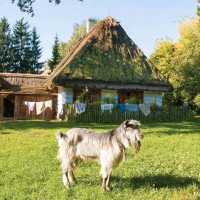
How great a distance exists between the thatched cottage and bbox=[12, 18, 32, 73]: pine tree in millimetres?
29993

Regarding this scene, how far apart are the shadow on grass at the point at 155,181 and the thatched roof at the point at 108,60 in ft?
66.9

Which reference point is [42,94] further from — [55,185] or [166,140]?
[55,185]

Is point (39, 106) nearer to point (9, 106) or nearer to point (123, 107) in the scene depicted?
point (9, 106)

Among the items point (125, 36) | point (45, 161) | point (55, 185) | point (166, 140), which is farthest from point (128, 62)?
point (55, 185)

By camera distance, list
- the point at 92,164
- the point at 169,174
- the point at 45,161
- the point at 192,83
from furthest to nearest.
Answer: the point at 192,83 < the point at 45,161 < the point at 92,164 < the point at 169,174

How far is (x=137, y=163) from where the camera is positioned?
11.1m

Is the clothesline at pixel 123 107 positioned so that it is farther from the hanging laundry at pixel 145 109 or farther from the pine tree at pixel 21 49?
the pine tree at pixel 21 49

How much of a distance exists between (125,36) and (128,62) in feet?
8.33

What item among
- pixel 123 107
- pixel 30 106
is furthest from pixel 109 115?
pixel 30 106

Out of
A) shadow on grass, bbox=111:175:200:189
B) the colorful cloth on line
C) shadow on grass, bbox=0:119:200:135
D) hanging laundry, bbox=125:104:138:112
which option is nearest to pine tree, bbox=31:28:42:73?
the colorful cloth on line

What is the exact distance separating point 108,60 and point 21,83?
32.2 feet

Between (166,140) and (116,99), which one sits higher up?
(116,99)

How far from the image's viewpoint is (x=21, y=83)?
3806cm

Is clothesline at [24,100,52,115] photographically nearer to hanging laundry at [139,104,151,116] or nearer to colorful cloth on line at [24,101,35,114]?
colorful cloth on line at [24,101,35,114]
